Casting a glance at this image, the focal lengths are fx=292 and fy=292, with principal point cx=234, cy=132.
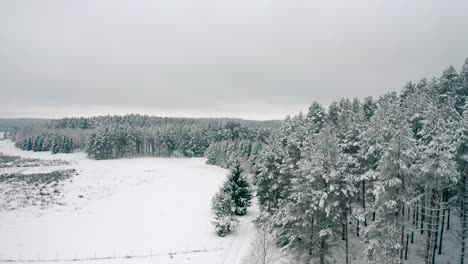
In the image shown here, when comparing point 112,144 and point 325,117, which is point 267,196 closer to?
point 325,117

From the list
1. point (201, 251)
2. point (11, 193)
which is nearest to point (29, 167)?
point (11, 193)

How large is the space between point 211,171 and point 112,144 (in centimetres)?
4915

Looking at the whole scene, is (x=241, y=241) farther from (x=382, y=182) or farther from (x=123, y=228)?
(x=382, y=182)

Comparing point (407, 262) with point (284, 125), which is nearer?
point (407, 262)

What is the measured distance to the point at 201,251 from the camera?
98.7 feet

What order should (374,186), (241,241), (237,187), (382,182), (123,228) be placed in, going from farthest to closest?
(237,187) → (123,228) → (241,241) → (374,186) → (382,182)

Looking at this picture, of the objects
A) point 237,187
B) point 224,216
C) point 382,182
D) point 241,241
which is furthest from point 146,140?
point 382,182

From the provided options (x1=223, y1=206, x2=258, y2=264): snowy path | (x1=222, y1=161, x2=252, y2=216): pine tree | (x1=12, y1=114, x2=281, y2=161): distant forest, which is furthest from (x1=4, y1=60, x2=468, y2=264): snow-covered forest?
(x1=12, y1=114, x2=281, y2=161): distant forest

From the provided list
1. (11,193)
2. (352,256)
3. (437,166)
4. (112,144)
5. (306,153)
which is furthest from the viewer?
(112,144)

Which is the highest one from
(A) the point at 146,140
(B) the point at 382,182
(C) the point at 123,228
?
(B) the point at 382,182

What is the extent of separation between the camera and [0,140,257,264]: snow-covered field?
28.9 metres

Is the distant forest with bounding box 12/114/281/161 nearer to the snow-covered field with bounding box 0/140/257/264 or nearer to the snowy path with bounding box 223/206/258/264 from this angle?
the snow-covered field with bounding box 0/140/257/264

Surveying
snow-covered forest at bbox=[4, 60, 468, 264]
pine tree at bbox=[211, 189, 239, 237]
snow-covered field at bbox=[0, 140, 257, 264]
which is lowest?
snow-covered field at bbox=[0, 140, 257, 264]

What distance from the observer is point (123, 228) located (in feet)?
116
